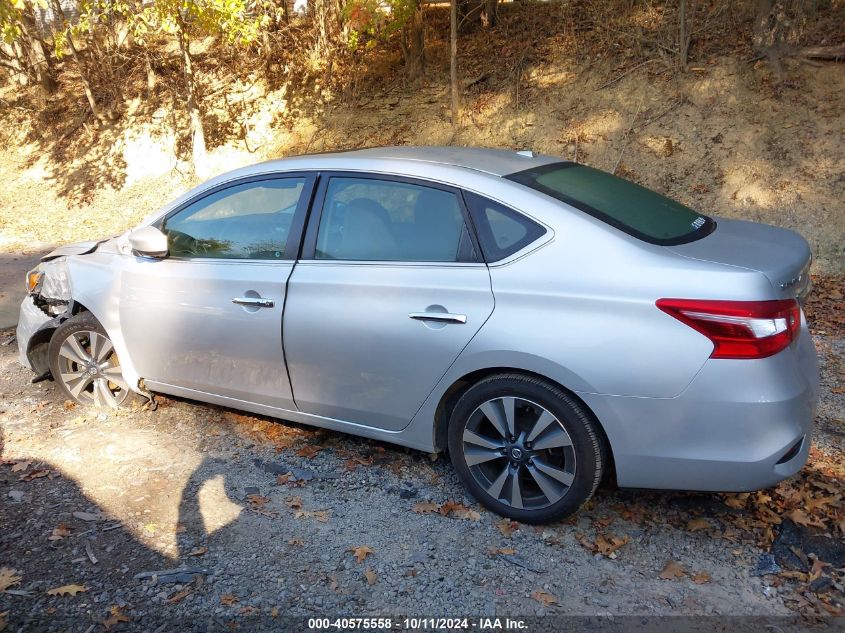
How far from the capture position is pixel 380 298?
3.67 metres

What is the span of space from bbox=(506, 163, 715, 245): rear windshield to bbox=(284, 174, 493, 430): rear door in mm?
511

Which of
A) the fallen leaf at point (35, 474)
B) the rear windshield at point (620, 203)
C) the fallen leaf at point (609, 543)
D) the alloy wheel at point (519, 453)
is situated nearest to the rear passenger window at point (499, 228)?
the rear windshield at point (620, 203)

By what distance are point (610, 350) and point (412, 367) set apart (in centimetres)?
100

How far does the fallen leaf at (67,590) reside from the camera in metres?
3.17

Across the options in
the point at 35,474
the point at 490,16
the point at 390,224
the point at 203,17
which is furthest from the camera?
the point at 490,16

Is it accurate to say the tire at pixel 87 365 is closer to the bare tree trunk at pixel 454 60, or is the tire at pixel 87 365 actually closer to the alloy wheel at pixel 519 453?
the alloy wheel at pixel 519 453

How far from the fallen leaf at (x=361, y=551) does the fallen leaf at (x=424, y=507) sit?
0.40 m

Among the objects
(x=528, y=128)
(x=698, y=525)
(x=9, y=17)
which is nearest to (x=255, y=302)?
(x=698, y=525)

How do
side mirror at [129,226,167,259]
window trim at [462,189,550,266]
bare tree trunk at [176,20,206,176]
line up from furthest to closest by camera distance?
1. bare tree trunk at [176,20,206,176]
2. side mirror at [129,226,167,259]
3. window trim at [462,189,550,266]

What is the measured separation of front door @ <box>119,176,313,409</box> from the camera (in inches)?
160

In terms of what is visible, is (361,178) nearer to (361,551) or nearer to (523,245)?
(523,245)

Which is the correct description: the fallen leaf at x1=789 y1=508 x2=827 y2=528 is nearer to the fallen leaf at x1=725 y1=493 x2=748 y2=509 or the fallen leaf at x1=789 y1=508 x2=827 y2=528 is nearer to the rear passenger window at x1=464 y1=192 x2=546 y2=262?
the fallen leaf at x1=725 y1=493 x2=748 y2=509

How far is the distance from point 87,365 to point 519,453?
3146 millimetres

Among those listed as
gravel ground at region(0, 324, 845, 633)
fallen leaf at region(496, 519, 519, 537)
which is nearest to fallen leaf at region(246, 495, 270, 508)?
gravel ground at region(0, 324, 845, 633)
